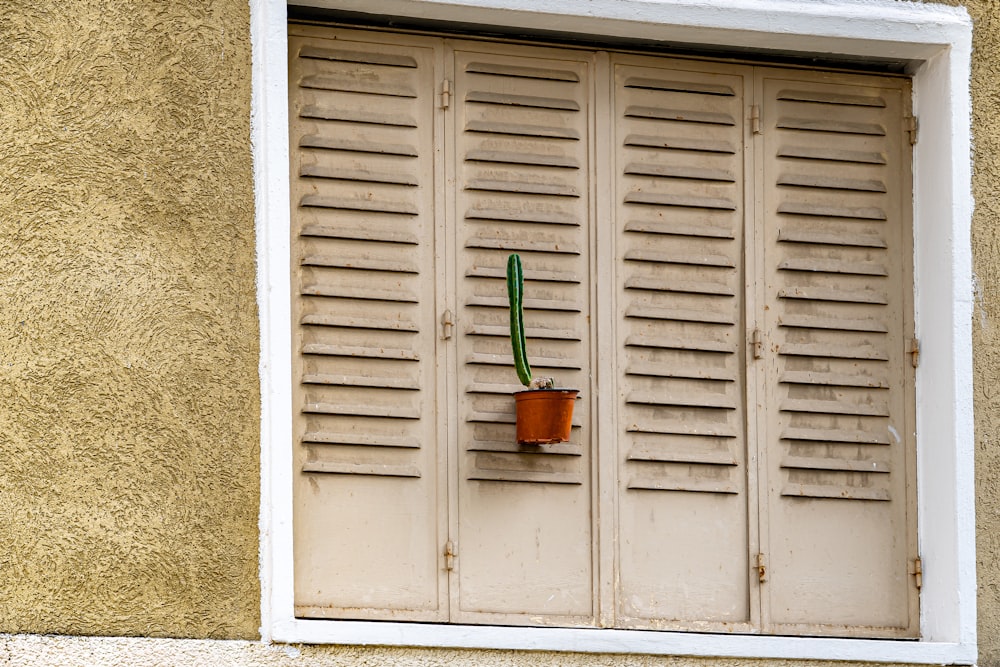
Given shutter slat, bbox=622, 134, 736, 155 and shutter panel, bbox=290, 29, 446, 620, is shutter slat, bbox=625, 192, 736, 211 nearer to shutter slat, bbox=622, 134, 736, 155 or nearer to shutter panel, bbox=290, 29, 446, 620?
shutter slat, bbox=622, 134, 736, 155

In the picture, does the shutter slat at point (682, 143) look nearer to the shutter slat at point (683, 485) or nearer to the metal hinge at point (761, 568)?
the shutter slat at point (683, 485)

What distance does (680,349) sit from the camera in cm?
630

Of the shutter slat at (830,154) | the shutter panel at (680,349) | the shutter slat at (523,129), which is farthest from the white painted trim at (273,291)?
the shutter slat at (830,154)

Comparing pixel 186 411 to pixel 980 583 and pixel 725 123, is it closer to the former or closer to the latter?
pixel 725 123

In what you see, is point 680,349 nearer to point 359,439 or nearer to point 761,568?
point 761,568

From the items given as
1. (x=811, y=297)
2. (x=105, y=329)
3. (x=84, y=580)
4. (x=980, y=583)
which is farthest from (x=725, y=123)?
(x=84, y=580)

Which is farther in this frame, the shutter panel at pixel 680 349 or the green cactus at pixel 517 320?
the shutter panel at pixel 680 349

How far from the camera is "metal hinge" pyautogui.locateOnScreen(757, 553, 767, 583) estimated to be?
621 centimetres

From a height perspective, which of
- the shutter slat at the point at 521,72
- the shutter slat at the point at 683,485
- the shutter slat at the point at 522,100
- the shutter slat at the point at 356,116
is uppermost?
the shutter slat at the point at 521,72

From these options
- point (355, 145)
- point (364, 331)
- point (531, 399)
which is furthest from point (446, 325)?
point (355, 145)

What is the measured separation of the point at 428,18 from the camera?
618cm

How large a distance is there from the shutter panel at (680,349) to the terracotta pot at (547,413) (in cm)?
41

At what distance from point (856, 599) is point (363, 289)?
84.9 inches

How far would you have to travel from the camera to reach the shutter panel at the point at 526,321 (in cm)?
604
